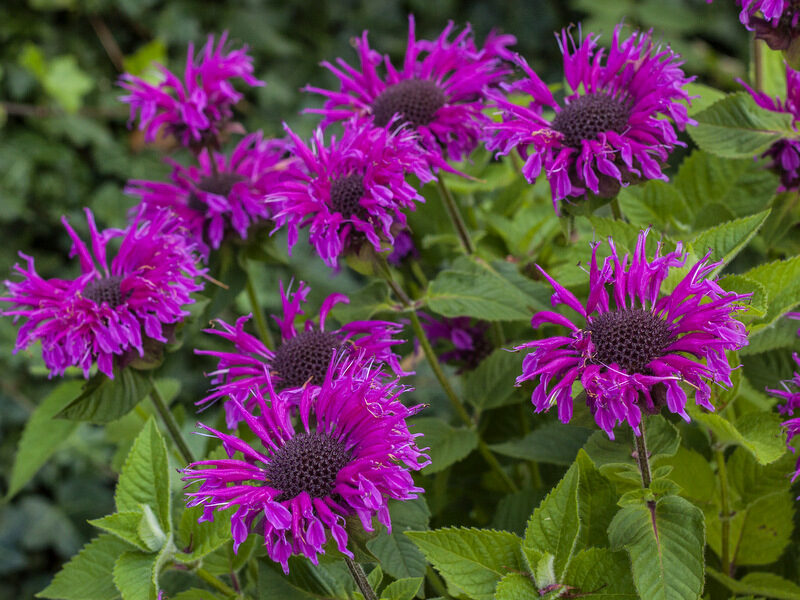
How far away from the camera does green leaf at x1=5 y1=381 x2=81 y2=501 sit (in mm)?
955

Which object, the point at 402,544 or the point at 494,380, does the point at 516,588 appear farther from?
the point at 494,380

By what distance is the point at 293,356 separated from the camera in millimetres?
744

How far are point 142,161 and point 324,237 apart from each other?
1790 mm

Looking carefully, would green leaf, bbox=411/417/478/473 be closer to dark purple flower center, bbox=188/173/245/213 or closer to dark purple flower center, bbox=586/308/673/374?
dark purple flower center, bbox=586/308/673/374

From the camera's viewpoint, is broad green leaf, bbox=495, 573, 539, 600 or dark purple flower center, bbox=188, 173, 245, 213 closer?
broad green leaf, bbox=495, 573, 539, 600

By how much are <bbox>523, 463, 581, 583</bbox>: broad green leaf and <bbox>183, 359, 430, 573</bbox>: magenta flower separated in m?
0.10

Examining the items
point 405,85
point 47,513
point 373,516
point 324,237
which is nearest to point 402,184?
point 324,237

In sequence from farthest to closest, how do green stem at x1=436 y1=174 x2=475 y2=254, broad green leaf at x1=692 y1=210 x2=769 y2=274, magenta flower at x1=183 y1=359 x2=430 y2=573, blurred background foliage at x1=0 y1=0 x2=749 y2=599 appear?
blurred background foliage at x1=0 y1=0 x2=749 y2=599, green stem at x1=436 y1=174 x2=475 y2=254, broad green leaf at x1=692 y1=210 x2=769 y2=274, magenta flower at x1=183 y1=359 x2=430 y2=573

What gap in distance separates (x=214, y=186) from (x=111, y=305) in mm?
235

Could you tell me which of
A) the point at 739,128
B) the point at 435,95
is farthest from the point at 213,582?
the point at 739,128

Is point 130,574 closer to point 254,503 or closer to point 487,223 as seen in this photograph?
point 254,503

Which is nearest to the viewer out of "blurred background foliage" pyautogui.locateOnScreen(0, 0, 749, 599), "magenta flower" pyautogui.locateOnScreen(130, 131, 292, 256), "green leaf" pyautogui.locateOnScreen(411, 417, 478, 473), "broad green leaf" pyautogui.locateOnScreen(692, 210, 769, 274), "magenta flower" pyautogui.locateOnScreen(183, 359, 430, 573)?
"magenta flower" pyautogui.locateOnScreen(183, 359, 430, 573)

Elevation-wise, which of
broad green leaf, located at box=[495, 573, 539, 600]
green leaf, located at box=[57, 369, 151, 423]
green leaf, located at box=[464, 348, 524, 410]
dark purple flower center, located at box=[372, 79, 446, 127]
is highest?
dark purple flower center, located at box=[372, 79, 446, 127]

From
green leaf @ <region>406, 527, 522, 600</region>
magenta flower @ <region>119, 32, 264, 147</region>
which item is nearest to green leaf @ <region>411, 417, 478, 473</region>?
green leaf @ <region>406, 527, 522, 600</region>
